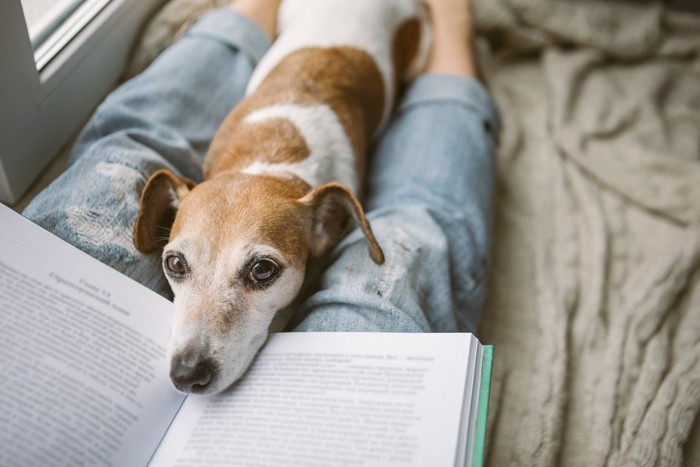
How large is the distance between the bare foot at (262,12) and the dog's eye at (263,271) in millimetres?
993

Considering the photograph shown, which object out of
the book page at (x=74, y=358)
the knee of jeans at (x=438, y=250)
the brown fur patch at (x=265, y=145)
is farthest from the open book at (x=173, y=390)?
the brown fur patch at (x=265, y=145)

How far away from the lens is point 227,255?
1.11m

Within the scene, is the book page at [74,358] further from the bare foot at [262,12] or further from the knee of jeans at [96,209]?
the bare foot at [262,12]

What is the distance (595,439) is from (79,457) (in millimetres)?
1026

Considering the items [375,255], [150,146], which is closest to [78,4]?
[150,146]

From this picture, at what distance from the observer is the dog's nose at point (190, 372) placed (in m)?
1.01

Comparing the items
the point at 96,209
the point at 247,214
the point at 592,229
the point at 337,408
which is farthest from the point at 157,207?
the point at 592,229

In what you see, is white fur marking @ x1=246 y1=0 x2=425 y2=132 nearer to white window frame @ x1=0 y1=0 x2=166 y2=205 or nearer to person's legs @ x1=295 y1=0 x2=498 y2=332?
person's legs @ x1=295 y1=0 x2=498 y2=332

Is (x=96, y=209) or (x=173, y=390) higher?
(x=96, y=209)

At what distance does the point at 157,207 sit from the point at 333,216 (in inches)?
13.7

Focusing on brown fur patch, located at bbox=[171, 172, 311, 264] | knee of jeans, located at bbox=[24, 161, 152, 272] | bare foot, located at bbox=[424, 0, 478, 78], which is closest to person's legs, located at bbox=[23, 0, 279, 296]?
knee of jeans, located at bbox=[24, 161, 152, 272]

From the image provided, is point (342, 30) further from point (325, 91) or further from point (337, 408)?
point (337, 408)

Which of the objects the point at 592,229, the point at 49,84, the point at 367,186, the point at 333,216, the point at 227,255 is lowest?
the point at 592,229

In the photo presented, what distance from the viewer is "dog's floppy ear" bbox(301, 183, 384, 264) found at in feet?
3.92
